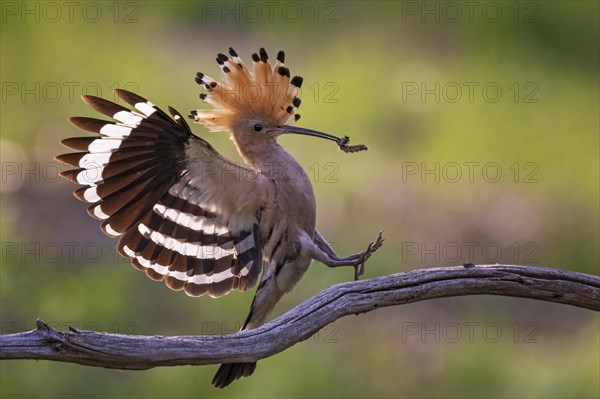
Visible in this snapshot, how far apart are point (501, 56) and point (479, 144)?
1.58m

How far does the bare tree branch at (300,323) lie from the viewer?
284cm

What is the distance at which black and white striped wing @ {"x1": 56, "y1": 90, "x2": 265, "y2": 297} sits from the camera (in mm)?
Answer: 3469

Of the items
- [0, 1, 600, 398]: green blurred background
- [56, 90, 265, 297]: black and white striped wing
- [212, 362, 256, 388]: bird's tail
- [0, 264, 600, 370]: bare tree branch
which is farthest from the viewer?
[0, 1, 600, 398]: green blurred background

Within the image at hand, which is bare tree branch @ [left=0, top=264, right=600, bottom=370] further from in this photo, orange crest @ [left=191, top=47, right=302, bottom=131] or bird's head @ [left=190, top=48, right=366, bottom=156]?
orange crest @ [left=191, top=47, right=302, bottom=131]

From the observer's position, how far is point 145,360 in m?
2.92

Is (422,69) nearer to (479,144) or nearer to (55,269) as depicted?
(479,144)

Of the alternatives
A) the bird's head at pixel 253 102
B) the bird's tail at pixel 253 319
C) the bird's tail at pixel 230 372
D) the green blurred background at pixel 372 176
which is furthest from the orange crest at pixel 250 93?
the green blurred background at pixel 372 176

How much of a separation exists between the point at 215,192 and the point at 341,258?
1.61 feet

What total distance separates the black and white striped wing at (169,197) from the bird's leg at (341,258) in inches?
8.5

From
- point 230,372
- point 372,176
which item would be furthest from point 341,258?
point 372,176

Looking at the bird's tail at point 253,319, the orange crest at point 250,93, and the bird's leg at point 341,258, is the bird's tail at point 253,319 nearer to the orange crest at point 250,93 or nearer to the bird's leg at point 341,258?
the bird's leg at point 341,258

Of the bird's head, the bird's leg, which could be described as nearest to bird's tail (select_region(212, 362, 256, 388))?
the bird's leg

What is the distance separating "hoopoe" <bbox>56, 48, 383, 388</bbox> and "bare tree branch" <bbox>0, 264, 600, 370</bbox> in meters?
0.36

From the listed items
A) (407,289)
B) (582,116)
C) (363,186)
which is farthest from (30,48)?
(407,289)
